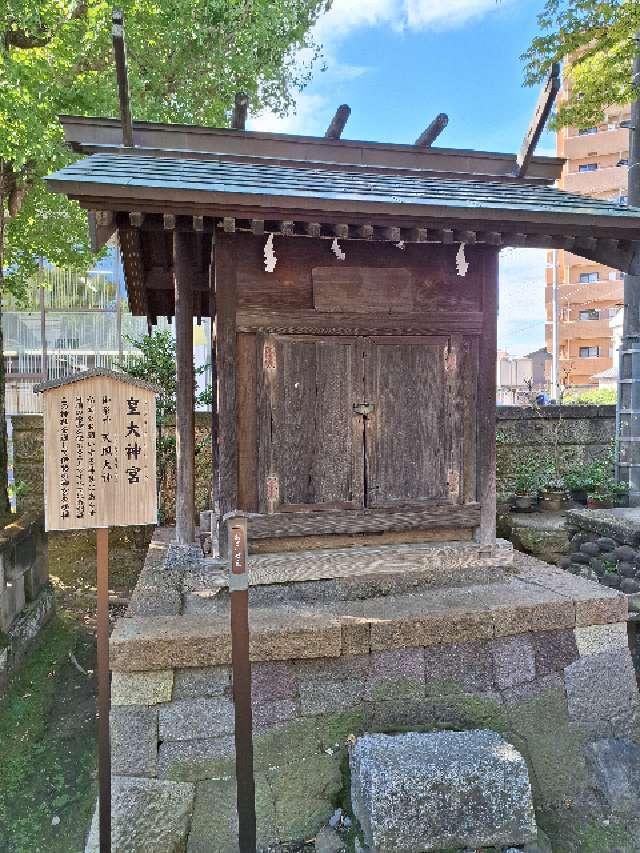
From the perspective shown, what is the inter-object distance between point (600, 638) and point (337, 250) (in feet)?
13.4

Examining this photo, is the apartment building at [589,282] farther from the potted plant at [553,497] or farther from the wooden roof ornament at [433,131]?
the wooden roof ornament at [433,131]

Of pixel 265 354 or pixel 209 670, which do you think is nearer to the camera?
pixel 209 670

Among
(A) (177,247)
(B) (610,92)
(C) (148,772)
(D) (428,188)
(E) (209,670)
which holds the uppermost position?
(B) (610,92)

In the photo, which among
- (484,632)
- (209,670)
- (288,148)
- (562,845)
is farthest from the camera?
(288,148)

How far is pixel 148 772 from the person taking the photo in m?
3.72

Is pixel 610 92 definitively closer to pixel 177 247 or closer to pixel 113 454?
pixel 177 247

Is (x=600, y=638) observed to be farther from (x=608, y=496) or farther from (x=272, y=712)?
(x=608, y=496)

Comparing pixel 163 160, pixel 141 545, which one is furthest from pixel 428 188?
pixel 141 545

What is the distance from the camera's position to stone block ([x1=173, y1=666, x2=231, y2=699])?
12.8 ft

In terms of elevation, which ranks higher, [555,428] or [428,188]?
[428,188]

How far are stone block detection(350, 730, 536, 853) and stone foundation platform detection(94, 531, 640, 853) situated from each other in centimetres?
55

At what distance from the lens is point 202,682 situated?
12.9 feet

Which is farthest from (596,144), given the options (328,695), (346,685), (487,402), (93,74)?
(328,695)

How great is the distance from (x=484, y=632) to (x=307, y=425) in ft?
7.52
